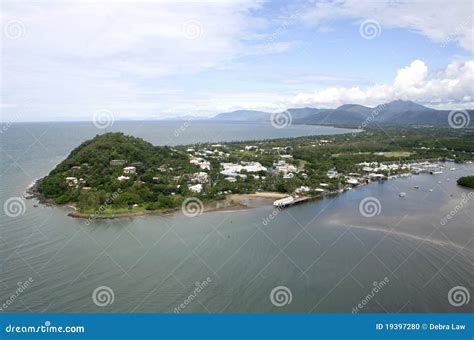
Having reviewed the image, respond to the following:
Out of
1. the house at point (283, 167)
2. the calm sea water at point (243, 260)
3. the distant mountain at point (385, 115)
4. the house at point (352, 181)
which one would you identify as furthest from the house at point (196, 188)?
the distant mountain at point (385, 115)

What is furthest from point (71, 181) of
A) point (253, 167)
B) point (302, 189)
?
point (302, 189)

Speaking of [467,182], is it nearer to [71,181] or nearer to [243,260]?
[243,260]

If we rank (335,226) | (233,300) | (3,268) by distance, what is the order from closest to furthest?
(233,300) → (3,268) → (335,226)

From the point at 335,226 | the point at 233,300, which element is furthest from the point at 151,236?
the point at 335,226

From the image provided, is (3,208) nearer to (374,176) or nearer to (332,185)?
(332,185)

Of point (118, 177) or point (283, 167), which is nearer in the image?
point (118, 177)

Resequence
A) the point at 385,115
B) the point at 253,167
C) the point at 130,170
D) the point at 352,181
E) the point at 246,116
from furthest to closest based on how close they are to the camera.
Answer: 1. the point at 246,116
2. the point at 385,115
3. the point at 253,167
4. the point at 352,181
5. the point at 130,170
